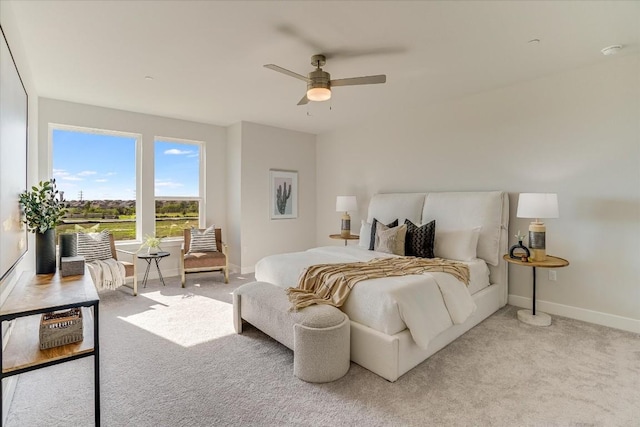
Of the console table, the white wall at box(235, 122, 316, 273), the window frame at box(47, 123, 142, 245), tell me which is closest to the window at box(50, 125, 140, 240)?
the window frame at box(47, 123, 142, 245)

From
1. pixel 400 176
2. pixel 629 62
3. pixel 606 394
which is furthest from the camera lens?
pixel 400 176

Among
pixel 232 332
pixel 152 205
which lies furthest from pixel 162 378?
pixel 152 205

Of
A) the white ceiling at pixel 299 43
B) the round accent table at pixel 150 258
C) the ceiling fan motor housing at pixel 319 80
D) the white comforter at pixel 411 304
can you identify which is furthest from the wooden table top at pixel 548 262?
the round accent table at pixel 150 258

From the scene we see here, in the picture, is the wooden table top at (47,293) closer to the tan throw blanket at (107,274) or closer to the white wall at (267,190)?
the tan throw blanket at (107,274)

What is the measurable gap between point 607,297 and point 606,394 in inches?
62.5

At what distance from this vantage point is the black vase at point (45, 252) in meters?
2.23

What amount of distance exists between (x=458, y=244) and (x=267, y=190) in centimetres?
347

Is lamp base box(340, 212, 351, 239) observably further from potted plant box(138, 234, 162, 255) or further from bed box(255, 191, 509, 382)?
potted plant box(138, 234, 162, 255)

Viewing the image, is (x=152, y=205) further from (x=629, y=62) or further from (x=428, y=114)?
(x=629, y=62)

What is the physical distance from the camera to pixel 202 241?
5.09 metres

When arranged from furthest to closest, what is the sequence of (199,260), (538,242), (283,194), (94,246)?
(283,194)
(199,260)
(94,246)
(538,242)

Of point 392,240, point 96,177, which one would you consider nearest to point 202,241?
point 96,177

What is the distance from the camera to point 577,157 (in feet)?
11.1

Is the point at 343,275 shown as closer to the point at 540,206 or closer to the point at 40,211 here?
the point at 540,206
